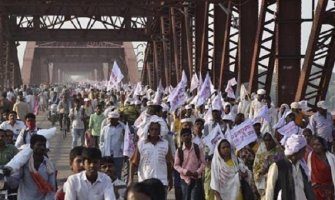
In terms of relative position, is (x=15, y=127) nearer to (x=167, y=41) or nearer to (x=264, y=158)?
(x=264, y=158)

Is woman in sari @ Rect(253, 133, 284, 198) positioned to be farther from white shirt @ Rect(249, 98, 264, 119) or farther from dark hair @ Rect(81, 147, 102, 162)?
white shirt @ Rect(249, 98, 264, 119)

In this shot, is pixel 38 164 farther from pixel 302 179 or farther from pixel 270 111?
pixel 270 111

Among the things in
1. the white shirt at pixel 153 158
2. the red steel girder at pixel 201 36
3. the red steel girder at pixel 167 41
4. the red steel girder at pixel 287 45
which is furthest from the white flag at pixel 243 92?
the red steel girder at pixel 167 41

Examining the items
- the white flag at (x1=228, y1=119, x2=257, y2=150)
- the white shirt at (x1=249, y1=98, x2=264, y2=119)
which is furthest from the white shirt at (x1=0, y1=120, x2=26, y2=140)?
the white shirt at (x1=249, y1=98, x2=264, y2=119)

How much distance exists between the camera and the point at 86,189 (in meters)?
Result: 6.26

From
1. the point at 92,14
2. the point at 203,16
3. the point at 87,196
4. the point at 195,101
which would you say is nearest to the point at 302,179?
the point at 87,196

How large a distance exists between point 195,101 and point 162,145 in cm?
878

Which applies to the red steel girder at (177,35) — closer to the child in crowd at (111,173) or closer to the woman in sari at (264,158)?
the woman in sari at (264,158)

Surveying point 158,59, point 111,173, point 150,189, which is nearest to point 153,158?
point 111,173

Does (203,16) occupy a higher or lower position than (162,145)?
higher

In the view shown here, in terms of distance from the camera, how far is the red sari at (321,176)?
29.1ft

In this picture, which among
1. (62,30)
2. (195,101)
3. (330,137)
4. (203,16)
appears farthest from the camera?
(62,30)

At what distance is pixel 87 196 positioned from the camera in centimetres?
627

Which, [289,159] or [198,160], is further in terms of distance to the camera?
[198,160]
